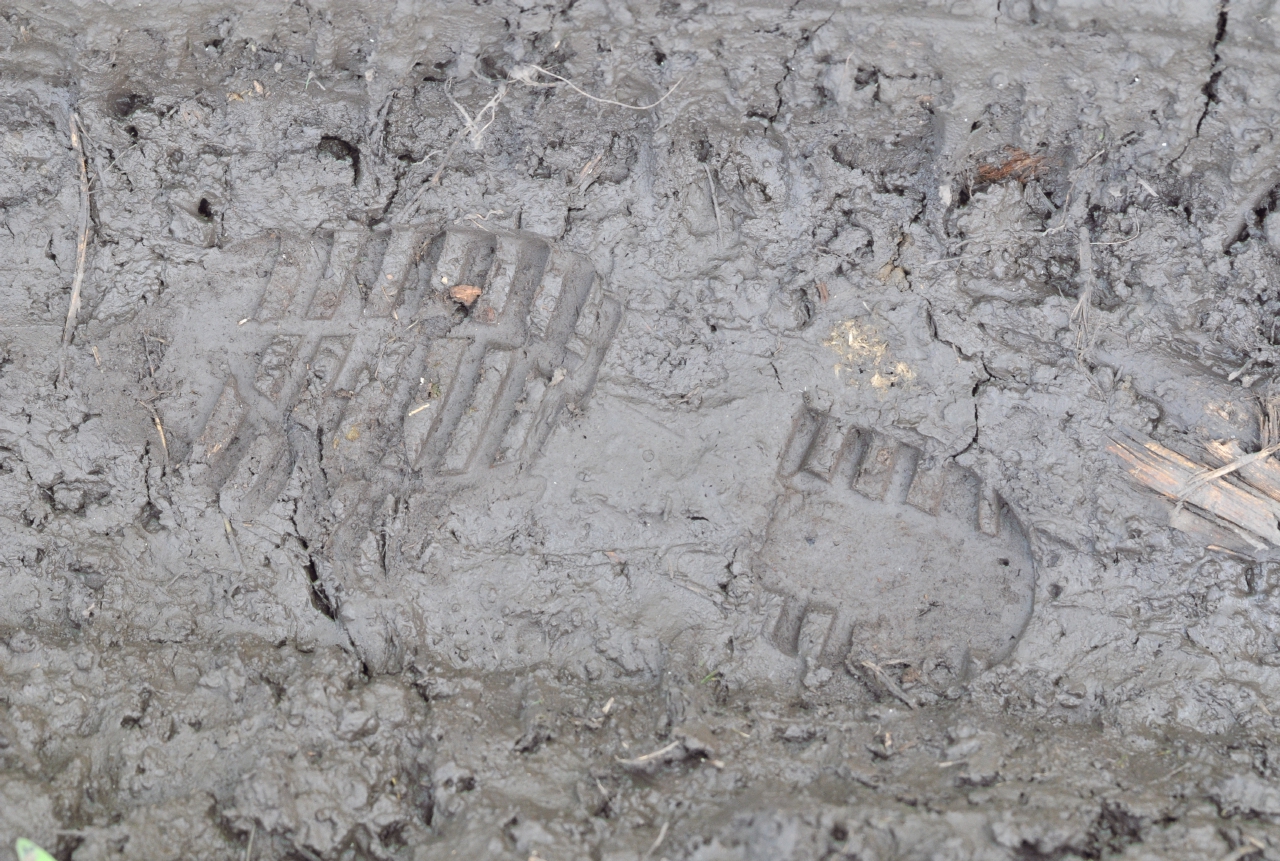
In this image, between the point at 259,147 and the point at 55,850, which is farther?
the point at 259,147

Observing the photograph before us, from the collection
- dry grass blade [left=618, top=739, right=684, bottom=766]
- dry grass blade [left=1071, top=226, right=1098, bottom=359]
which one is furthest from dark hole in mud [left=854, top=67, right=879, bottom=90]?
A: dry grass blade [left=618, top=739, right=684, bottom=766]

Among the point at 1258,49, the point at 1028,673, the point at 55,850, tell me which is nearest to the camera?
the point at 55,850

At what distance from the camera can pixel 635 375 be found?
2.84 metres

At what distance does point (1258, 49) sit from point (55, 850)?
3.68 metres

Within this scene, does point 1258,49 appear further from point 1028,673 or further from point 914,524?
point 1028,673

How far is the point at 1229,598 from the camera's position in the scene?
2.71 meters

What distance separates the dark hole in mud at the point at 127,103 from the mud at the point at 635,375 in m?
0.04

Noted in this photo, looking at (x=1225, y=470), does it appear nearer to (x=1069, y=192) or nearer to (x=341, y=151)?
(x=1069, y=192)

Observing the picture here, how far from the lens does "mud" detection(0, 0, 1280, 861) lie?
8.48ft

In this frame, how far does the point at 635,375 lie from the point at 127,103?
1.76 metres

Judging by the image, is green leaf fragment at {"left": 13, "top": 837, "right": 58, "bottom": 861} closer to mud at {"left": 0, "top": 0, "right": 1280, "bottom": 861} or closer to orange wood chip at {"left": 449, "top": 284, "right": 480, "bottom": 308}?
mud at {"left": 0, "top": 0, "right": 1280, "bottom": 861}

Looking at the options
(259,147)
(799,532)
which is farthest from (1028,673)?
(259,147)

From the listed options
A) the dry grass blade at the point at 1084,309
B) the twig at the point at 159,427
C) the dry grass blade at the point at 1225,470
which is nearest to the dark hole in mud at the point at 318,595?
the twig at the point at 159,427

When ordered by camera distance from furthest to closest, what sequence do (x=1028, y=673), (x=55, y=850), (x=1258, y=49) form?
1. (x=1028, y=673)
2. (x=1258, y=49)
3. (x=55, y=850)
